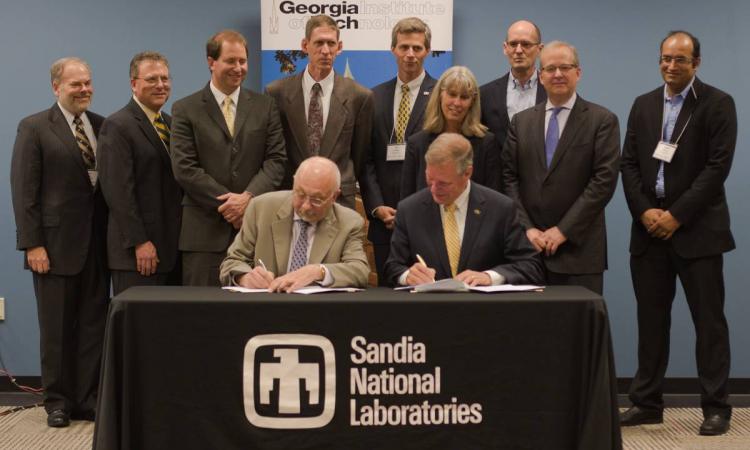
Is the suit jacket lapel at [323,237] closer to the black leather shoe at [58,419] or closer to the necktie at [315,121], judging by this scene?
the necktie at [315,121]

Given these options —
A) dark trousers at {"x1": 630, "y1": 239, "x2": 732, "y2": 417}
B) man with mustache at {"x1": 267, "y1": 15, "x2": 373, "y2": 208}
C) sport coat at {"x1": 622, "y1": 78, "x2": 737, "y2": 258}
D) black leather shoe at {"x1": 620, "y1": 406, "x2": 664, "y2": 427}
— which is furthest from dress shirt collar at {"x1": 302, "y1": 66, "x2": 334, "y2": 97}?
black leather shoe at {"x1": 620, "y1": 406, "x2": 664, "y2": 427}

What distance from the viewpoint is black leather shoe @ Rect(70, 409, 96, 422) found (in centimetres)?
495

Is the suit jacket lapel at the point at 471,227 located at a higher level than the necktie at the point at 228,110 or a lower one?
lower

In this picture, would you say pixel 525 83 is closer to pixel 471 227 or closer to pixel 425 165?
pixel 425 165

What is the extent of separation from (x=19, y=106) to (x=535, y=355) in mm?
3909

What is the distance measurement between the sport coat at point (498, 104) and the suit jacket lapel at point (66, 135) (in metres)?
2.04

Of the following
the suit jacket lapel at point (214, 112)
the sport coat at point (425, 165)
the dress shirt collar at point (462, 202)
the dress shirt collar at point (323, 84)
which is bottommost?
the dress shirt collar at point (462, 202)

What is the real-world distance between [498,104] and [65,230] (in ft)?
7.40

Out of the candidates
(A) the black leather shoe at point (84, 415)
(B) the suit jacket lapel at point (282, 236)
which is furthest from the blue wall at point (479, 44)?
(B) the suit jacket lapel at point (282, 236)

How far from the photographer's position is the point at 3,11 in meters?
5.74

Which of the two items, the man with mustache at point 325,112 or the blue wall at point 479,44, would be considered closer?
the man with mustache at point 325,112

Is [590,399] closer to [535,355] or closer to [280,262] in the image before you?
[535,355]

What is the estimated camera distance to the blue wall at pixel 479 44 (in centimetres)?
573

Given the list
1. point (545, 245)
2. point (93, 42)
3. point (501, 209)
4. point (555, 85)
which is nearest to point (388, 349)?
point (501, 209)
